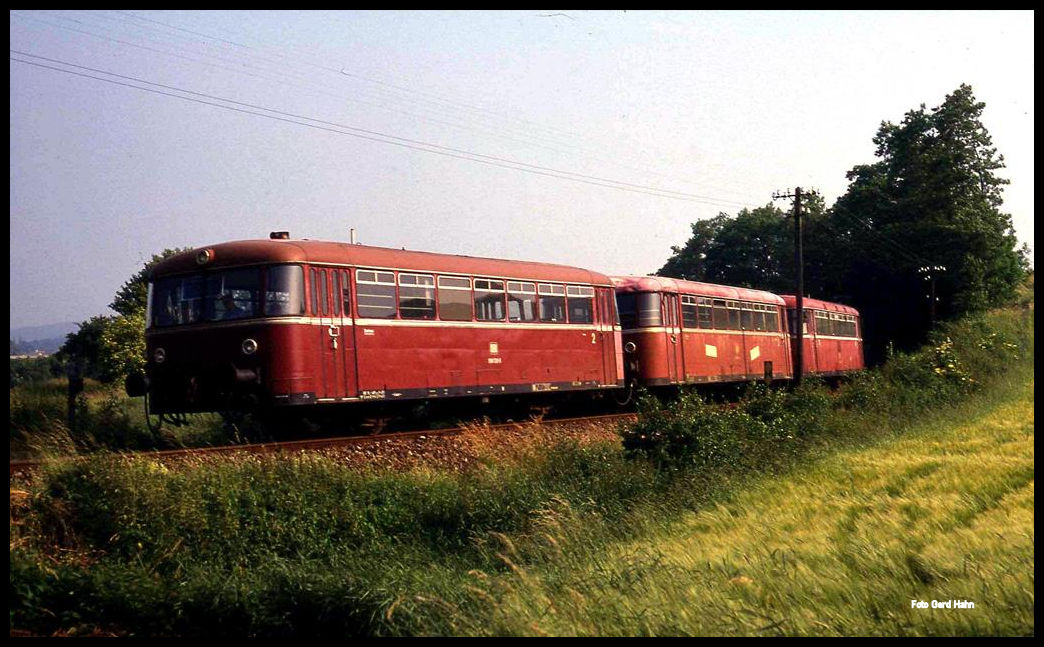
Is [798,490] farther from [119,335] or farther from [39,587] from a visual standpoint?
[119,335]

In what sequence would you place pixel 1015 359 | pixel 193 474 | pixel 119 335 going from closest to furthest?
pixel 193 474, pixel 119 335, pixel 1015 359

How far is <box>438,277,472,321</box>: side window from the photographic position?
16.6 meters

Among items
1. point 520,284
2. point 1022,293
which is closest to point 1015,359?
point 1022,293

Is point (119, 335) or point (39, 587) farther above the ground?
point (119, 335)

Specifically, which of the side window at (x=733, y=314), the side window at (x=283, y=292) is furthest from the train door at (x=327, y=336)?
the side window at (x=733, y=314)

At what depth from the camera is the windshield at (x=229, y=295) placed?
46.5 feet

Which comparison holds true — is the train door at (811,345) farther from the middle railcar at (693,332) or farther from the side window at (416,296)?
the side window at (416,296)

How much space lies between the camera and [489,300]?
17609mm

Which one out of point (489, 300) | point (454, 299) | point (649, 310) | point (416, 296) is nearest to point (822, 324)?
point (649, 310)

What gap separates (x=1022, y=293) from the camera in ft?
164

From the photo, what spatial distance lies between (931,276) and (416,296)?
3578cm

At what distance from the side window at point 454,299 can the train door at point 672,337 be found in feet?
22.9
